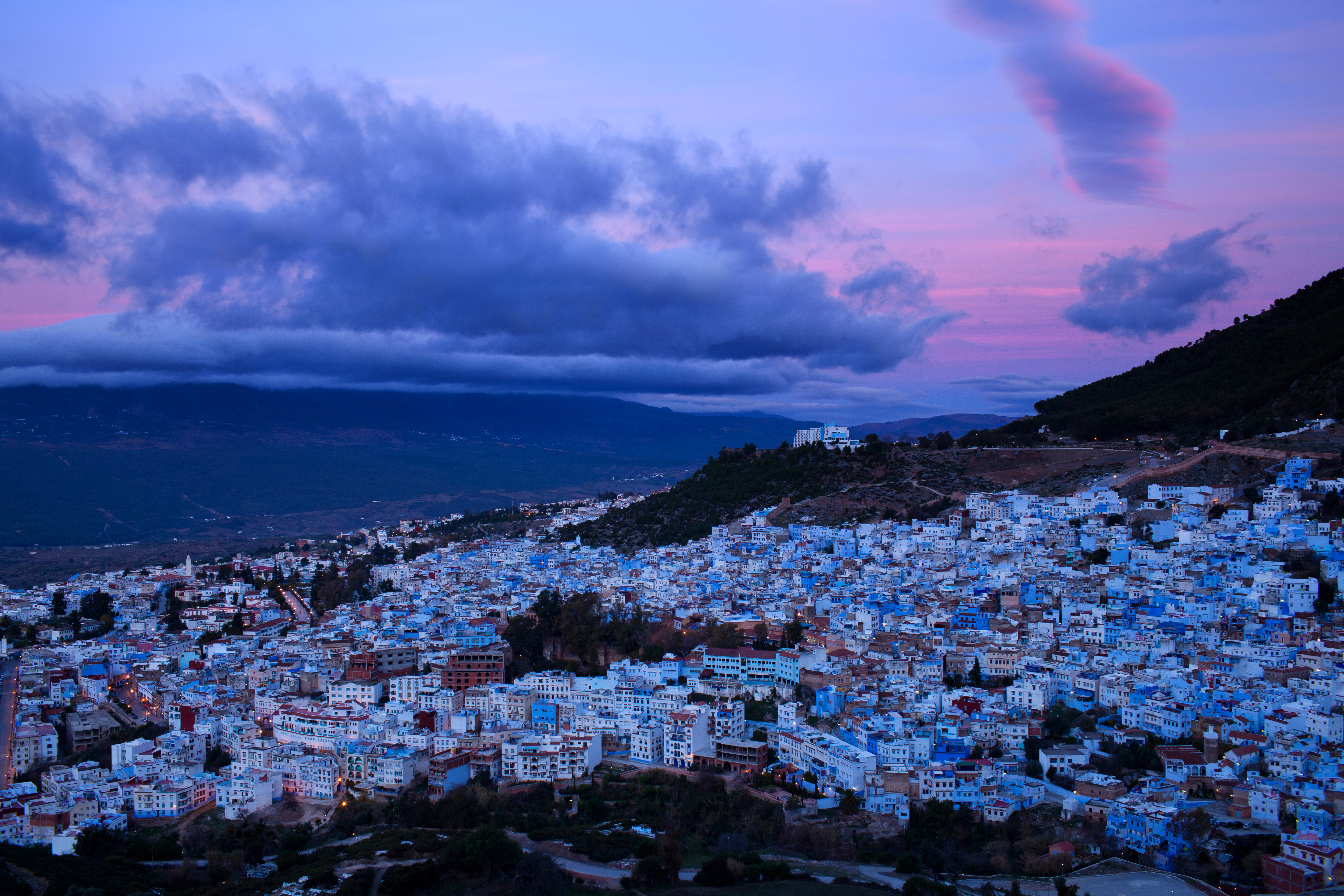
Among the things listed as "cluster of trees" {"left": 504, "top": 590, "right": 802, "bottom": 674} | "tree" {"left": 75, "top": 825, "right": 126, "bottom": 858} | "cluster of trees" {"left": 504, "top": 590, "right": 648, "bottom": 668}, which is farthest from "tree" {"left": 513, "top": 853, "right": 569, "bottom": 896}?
"cluster of trees" {"left": 504, "top": 590, "right": 648, "bottom": 668}

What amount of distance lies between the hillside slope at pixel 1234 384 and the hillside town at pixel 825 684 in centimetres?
640

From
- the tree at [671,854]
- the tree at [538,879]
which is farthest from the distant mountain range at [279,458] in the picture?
the tree at [671,854]

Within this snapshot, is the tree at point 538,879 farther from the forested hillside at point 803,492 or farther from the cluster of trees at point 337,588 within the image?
the forested hillside at point 803,492

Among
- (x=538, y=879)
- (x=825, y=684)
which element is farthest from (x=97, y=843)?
(x=825, y=684)

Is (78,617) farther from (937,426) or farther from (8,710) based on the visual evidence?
(937,426)

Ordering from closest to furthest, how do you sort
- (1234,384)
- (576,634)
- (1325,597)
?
(1325,597) < (576,634) < (1234,384)

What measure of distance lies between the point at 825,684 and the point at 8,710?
17.0m

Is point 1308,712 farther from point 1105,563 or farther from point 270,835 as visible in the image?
point 270,835

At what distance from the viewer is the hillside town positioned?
15719mm

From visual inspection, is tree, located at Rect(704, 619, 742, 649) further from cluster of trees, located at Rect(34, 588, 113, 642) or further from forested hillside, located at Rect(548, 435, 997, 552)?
cluster of trees, located at Rect(34, 588, 113, 642)

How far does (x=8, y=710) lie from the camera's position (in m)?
23.0

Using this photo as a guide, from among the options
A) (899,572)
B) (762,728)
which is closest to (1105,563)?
(899,572)

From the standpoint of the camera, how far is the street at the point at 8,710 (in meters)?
19.8

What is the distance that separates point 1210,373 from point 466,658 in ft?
100
